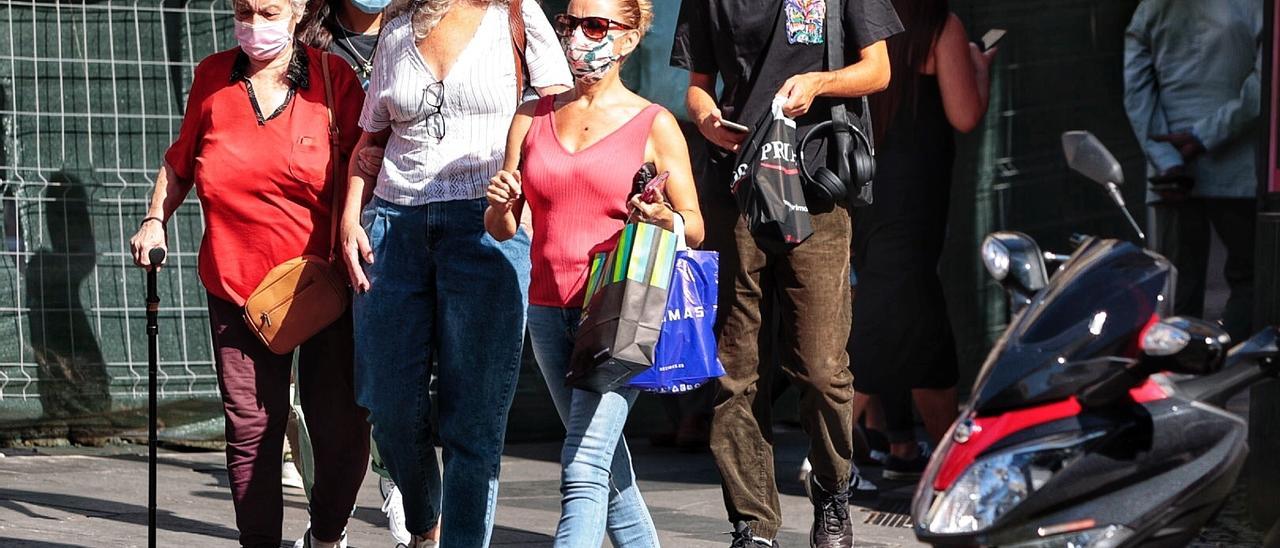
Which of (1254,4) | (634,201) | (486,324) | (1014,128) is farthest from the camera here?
(1014,128)

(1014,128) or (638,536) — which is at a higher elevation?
(1014,128)

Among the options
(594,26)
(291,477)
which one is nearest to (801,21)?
(594,26)

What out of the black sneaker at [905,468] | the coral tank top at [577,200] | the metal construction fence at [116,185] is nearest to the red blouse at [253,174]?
the coral tank top at [577,200]

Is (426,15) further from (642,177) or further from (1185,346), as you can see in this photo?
(1185,346)

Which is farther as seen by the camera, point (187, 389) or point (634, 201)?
point (187, 389)

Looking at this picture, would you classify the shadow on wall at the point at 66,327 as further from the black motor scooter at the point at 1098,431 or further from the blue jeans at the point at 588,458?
the black motor scooter at the point at 1098,431

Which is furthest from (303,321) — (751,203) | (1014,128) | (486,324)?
(1014,128)

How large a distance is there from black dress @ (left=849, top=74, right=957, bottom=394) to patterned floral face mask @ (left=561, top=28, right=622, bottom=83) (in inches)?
111

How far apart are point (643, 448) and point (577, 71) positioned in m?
3.99

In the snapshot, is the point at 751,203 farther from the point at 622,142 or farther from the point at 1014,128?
the point at 1014,128

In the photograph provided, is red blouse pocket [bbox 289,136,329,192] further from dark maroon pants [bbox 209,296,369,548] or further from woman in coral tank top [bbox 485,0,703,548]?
woman in coral tank top [bbox 485,0,703,548]

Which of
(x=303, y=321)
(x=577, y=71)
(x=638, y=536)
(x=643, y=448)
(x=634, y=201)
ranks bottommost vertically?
(x=643, y=448)

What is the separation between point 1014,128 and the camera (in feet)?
27.3

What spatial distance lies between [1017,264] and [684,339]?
129cm
